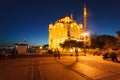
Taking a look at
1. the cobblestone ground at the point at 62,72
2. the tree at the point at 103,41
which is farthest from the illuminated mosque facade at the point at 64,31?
the cobblestone ground at the point at 62,72

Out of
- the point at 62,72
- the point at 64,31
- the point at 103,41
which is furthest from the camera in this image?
the point at 64,31

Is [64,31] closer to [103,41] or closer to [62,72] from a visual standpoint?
[103,41]

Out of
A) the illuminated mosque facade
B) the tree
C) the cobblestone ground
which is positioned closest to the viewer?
the cobblestone ground

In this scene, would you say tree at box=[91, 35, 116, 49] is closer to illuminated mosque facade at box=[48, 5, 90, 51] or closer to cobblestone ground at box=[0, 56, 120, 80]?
illuminated mosque facade at box=[48, 5, 90, 51]

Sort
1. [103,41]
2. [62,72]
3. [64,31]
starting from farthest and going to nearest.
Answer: [64,31] → [103,41] → [62,72]

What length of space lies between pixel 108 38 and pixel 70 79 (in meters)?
64.1

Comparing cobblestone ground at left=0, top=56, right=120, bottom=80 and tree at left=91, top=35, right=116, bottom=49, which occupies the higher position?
tree at left=91, top=35, right=116, bottom=49

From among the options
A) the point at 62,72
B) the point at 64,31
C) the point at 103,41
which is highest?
the point at 64,31

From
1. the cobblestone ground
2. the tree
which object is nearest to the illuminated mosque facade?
the tree

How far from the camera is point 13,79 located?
11461 mm

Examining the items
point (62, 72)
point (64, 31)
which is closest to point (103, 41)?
point (64, 31)

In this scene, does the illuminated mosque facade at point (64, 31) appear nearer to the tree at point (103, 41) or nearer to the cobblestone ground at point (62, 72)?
the tree at point (103, 41)

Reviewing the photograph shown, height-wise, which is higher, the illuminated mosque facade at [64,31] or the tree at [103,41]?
the illuminated mosque facade at [64,31]

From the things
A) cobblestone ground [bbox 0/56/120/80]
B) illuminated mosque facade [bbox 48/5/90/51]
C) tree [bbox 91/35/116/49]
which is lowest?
cobblestone ground [bbox 0/56/120/80]
